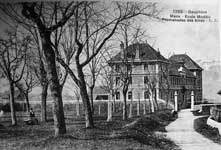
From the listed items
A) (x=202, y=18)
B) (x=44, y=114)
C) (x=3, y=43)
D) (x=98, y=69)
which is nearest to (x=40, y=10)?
(x=3, y=43)

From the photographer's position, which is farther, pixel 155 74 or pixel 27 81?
pixel 155 74

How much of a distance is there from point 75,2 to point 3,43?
911 millimetres

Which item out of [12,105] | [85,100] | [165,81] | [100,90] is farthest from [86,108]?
[165,81]

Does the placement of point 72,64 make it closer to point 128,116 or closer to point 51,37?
point 51,37

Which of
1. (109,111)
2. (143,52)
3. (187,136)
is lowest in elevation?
(187,136)

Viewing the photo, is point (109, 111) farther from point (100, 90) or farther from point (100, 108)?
point (100, 90)

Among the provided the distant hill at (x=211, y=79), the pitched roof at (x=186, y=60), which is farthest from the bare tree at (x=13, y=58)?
the distant hill at (x=211, y=79)

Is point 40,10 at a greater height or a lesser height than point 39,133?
greater

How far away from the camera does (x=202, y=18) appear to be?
3475mm

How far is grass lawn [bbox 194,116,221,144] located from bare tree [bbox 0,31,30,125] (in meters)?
2.03

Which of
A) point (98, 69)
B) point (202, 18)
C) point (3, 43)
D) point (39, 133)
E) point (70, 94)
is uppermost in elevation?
point (202, 18)

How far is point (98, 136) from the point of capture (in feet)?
10.6

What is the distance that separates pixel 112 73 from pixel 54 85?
2.11ft

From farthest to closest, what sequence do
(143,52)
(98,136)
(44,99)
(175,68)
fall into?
(175,68), (143,52), (44,99), (98,136)
